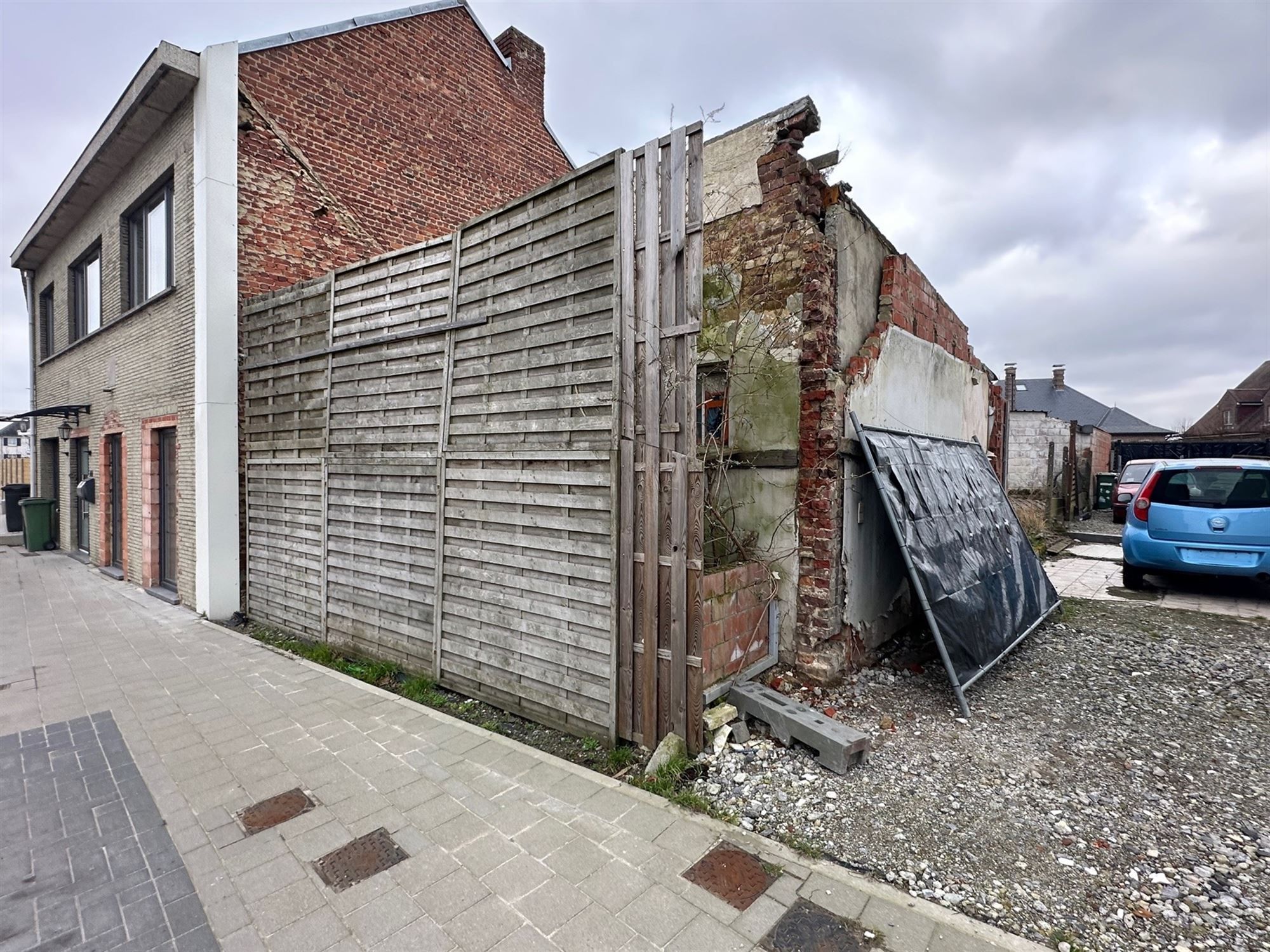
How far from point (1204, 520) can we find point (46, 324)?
20.6 m

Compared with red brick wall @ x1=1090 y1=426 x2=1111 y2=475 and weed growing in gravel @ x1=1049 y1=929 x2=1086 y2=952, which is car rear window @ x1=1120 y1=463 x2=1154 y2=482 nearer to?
red brick wall @ x1=1090 y1=426 x2=1111 y2=475

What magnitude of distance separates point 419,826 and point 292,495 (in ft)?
14.9

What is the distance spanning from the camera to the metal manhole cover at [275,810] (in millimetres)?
2988

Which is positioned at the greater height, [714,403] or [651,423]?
[714,403]

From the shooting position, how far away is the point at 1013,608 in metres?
5.40

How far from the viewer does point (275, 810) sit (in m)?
3.11

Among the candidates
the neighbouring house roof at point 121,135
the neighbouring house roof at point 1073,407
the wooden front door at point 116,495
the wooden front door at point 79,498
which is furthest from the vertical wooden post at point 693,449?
the neighbouring house roof at point 1073,407

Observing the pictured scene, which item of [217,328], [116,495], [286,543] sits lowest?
[286,543]

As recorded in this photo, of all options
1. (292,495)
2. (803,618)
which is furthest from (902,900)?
(292,495)

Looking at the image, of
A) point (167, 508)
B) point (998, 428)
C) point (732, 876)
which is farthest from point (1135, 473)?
point (167, 508)

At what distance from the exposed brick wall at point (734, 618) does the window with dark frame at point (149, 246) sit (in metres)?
8.31

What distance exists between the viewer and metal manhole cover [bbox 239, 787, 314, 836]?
2.99m

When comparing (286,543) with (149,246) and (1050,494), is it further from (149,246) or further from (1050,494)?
(1050,494)

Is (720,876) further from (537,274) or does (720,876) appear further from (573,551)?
(537,274)
